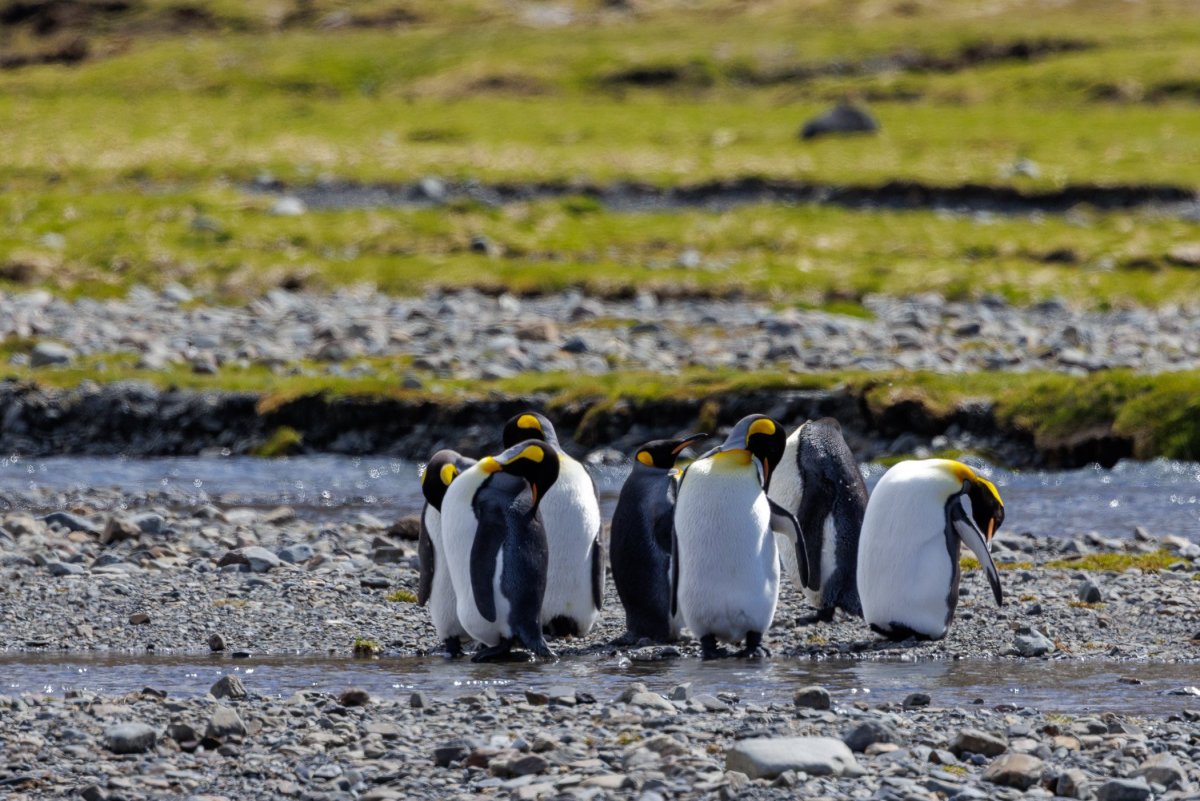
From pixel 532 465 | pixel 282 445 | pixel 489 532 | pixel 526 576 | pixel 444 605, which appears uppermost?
pixel 532 465

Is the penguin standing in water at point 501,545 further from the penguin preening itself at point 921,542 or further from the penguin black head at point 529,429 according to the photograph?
the penguin preening itself at point 921,542

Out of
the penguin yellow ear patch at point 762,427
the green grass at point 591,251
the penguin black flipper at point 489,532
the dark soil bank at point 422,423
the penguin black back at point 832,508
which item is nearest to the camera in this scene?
the penguin black flipper at point 489,532

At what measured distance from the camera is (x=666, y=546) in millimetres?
10812

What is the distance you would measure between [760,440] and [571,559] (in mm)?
1346

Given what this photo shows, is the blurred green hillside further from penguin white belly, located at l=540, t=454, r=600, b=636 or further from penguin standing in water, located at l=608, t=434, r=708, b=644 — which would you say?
→ penguin white belly, located at l=540, t=454, r=600, b=636

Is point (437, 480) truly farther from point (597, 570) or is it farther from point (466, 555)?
point (597, 570)

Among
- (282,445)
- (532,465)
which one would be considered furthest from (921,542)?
(282,445)

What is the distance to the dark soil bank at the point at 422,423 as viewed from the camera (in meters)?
18.2

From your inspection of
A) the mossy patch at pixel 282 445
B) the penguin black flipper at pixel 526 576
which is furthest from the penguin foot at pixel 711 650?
the mossy patch at pixel 282 445

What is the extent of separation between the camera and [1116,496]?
15914 mm

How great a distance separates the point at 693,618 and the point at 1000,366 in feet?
37.8

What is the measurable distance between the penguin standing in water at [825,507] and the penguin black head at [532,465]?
1901 millimetres

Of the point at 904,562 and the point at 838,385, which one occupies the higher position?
the point at 838,385

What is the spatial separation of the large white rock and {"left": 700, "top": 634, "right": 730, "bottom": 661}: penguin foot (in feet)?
10.1
